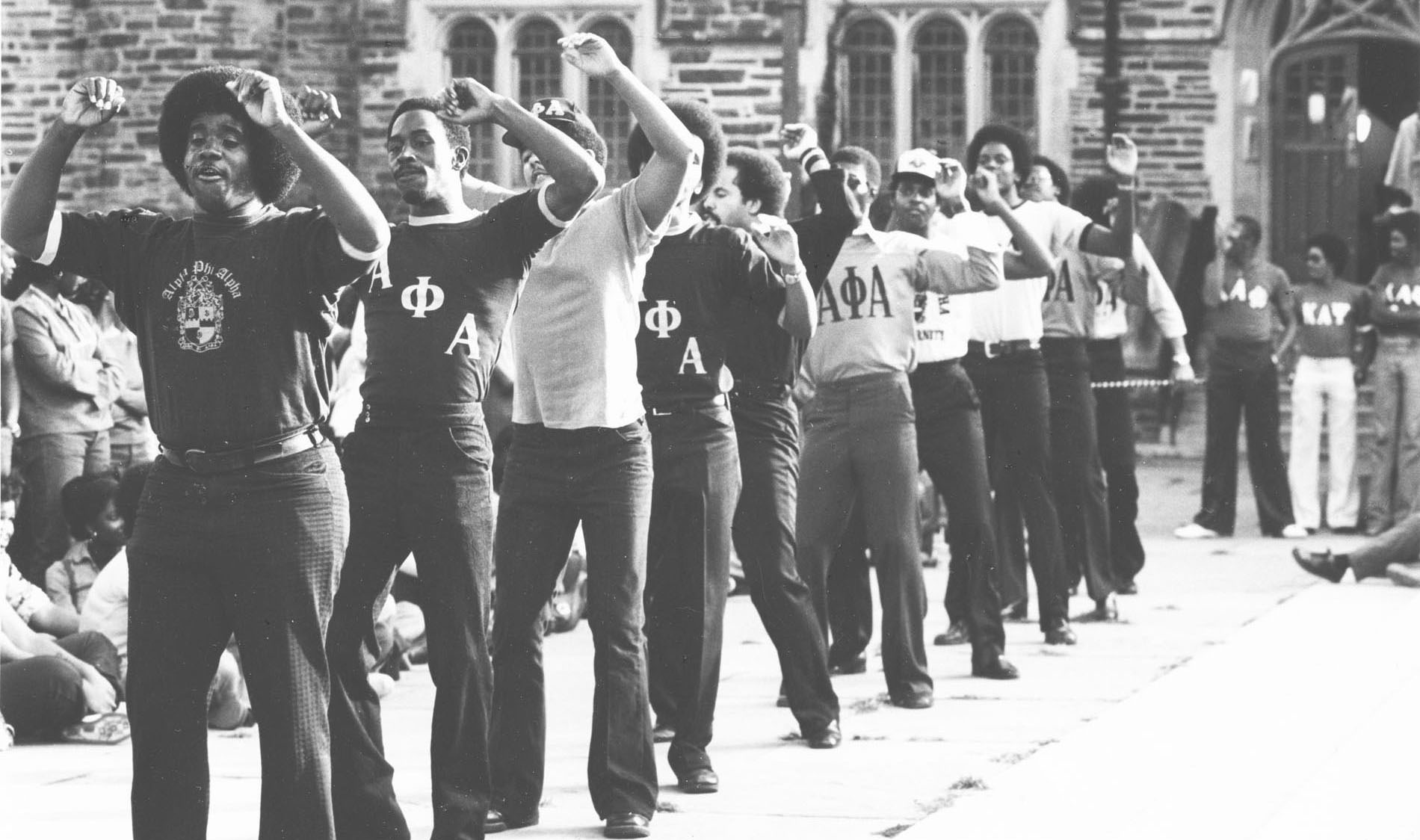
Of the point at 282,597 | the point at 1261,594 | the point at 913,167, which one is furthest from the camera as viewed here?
the point at 1261,594

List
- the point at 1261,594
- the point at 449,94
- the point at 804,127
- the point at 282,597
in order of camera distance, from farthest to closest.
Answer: the point at 1261,594
the point at 804,127
the point at 449,94
the point at 282,597

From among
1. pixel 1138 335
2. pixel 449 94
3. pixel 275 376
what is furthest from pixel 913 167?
pixel 1138 335

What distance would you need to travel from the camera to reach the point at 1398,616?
35.0 ft

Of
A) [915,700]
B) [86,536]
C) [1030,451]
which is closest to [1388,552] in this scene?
[1030,451]

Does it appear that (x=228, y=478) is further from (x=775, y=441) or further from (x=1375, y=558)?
(x=1375, y=558)

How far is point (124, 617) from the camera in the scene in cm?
853

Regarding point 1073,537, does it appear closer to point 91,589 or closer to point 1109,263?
point 1109,263

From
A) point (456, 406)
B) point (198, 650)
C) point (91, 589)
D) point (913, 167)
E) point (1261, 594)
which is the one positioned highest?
point (913, 167)

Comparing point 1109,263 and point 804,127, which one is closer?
point 804,127

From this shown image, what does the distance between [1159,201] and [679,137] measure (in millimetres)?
13631

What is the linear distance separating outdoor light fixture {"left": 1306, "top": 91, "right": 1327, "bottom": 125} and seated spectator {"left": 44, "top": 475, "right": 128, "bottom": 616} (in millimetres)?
12605

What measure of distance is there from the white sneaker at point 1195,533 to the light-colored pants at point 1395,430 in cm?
117

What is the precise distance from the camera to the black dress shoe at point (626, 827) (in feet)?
19.8

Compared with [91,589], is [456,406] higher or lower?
higher
